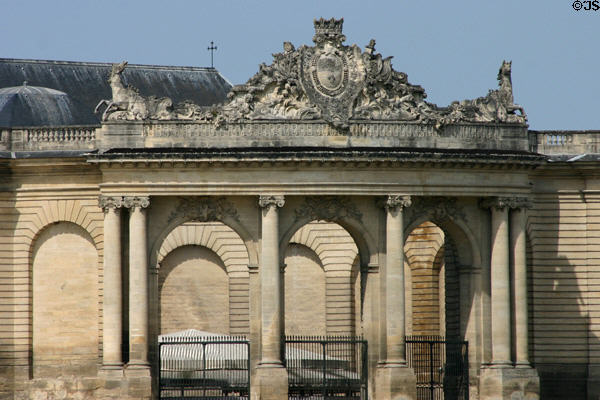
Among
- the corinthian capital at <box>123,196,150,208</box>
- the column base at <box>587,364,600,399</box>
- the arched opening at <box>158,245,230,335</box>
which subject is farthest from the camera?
the arched opening at <box>158,245,230,335</box>

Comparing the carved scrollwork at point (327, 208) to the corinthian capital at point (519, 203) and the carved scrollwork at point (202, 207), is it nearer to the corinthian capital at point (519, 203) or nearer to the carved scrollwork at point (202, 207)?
the carved scrollwork at point (202, 207)

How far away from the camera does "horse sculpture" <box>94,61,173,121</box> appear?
59750 mm

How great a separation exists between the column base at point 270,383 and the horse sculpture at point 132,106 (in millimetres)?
8921

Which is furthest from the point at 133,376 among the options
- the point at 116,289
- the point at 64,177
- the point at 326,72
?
the point at 326,72

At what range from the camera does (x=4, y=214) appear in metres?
62.4

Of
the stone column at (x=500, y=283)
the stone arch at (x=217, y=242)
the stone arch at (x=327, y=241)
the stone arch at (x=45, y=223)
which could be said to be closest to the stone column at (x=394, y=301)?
the stone column at (x=500, y=283)

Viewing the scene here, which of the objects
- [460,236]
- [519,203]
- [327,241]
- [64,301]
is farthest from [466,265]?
[64,301]

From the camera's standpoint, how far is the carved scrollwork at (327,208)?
59969mm

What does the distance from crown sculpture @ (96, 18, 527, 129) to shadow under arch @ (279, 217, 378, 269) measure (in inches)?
129

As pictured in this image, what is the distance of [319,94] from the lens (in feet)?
197

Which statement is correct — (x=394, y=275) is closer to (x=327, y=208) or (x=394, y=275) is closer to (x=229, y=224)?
(x=327, y=208)

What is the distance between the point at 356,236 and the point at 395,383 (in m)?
5.30

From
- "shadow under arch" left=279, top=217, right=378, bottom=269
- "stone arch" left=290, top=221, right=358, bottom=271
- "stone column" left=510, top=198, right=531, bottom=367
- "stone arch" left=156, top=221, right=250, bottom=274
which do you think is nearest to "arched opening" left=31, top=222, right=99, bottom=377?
"stone arch" left=156, top=221, right=250, bottom=274

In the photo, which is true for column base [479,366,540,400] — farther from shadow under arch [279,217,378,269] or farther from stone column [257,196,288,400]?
stone column [257,196,288,400]
